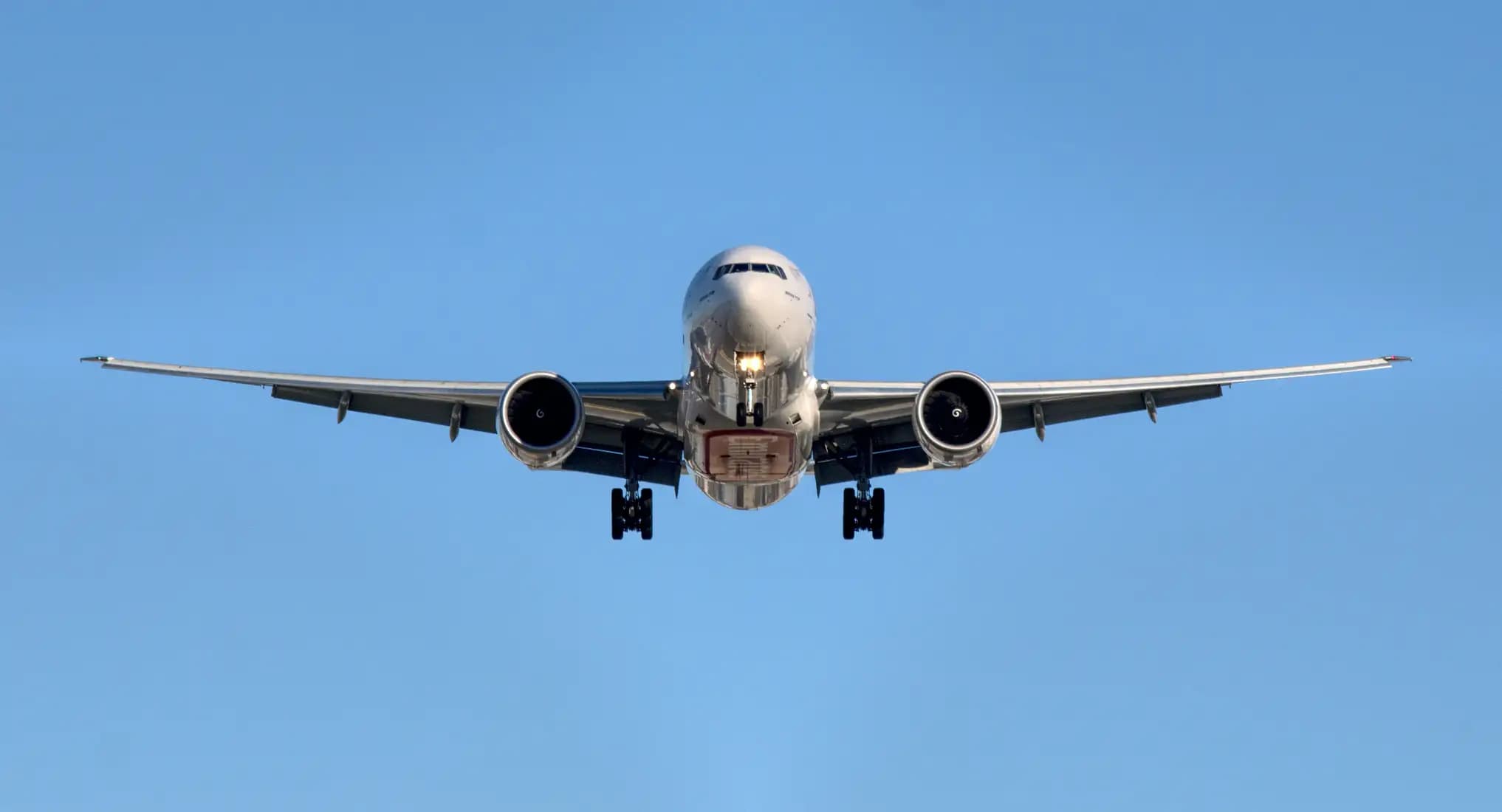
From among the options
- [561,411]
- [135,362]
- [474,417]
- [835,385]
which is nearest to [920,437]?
[835,385]

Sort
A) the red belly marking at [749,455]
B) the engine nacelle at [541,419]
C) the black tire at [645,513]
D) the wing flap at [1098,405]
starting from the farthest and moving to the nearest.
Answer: the black tire at [645,513] → the wing flap at [1098,405] → the red belly marking at [749,455] → the engine nacelle at [541,419]

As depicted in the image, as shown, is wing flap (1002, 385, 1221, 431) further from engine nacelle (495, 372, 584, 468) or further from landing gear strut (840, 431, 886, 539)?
engine nacelle (495, 372, 584, 468)

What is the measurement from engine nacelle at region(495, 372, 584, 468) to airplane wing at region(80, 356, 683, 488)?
52cm

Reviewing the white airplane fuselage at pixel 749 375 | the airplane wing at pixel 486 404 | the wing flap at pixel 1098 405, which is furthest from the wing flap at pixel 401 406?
the wing flap at pixel 1098 405

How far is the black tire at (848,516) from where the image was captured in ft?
112

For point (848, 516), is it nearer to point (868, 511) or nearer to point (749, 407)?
point (868, 511)

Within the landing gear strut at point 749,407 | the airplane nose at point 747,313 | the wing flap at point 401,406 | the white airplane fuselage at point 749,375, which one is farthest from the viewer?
the wing flap at point 401,406

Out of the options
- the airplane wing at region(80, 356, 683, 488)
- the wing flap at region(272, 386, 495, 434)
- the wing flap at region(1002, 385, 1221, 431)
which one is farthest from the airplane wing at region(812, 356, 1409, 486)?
the wing flap at region(272, 386, 495, 434)

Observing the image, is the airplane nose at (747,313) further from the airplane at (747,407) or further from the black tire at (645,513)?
the black tire at (645,513)

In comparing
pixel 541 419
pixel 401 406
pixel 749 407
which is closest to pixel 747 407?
pixel 749 407

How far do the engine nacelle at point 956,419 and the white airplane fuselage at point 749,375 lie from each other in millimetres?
1994

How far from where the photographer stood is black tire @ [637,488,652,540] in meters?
33.8

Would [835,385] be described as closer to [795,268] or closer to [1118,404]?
[795,268]

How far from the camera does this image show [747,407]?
1117 inches
